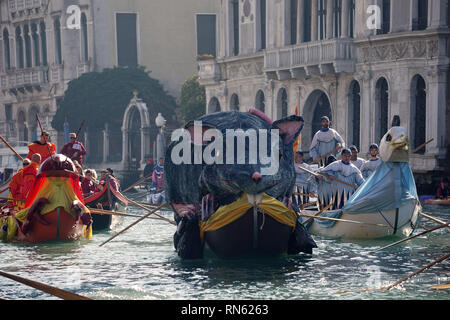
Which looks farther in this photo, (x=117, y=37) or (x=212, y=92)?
(x=117, y=37)

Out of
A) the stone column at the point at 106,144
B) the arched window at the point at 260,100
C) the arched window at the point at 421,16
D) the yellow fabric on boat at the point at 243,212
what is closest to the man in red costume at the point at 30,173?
the yellow fabric on boat at the point at 243,212

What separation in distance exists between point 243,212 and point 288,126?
4.18 ft

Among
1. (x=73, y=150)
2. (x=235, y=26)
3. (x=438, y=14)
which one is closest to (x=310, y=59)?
(x=438, y=14)

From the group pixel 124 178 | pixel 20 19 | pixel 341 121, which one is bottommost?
pixel 124 178

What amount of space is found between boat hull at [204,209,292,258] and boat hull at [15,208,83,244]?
312 cm

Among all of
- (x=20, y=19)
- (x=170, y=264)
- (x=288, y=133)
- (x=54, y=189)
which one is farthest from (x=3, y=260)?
(x=20, y=19)

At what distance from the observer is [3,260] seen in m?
13.1

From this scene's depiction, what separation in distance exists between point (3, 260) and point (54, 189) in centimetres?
143

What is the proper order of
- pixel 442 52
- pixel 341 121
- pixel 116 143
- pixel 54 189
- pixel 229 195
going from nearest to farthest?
1. pixel 229 195
2. pixel 54 189
3. pixel 442 52
4. pixel 341 121
5. pixel 116 143

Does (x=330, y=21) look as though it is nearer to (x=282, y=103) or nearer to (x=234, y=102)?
(x=282, y=103)

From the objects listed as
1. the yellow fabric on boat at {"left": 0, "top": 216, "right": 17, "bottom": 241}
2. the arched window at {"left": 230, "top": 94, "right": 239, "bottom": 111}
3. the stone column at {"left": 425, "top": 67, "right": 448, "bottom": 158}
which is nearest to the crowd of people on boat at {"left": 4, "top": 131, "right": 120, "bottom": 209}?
the yellow fabric on boat at {"left": 0, "top": 216, "right": 17, "bottom": 241}

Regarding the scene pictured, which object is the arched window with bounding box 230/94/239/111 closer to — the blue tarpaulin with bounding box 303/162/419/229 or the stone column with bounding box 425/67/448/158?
the stone column with bounding box 425/67/448/158
